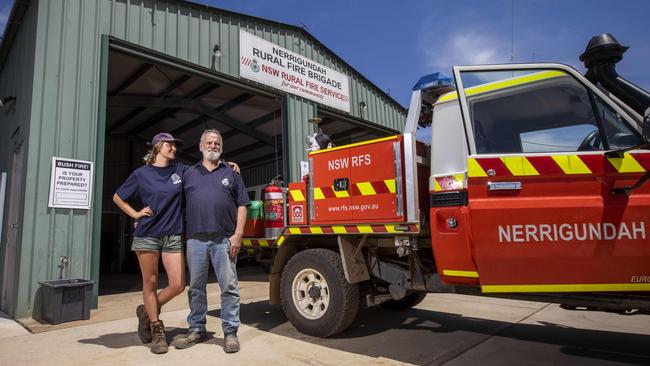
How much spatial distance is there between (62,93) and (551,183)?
632cm

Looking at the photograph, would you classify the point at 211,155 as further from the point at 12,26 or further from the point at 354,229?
the point at 12,26

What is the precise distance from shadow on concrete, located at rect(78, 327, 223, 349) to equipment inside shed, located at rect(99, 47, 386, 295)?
450 cm

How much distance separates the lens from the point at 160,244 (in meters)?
3.74

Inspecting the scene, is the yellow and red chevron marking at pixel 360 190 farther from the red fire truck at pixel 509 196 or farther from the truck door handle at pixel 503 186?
the truck door handle at pixel 503 186

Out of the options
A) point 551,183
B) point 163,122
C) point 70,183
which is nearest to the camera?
point 551,183

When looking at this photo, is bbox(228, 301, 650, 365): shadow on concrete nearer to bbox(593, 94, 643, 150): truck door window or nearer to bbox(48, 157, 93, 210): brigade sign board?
bbox(593, 94, 643, 150): truck door window

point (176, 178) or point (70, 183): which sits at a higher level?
point (70, 183)

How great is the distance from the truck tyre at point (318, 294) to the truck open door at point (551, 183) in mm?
1380

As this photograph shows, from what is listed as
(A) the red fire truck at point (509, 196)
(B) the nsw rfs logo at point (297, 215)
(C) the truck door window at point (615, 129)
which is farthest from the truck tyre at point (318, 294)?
(C) the truck door window at point (615, 129)

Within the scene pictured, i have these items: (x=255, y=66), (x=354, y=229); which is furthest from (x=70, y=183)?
(x=255, y=66)

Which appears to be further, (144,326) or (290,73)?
(290,73)

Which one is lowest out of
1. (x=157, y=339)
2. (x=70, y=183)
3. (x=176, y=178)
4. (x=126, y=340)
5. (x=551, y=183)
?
(x=126, y=340)

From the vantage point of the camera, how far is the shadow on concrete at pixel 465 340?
353 cm

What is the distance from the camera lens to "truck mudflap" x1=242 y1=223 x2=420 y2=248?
3691 mm
